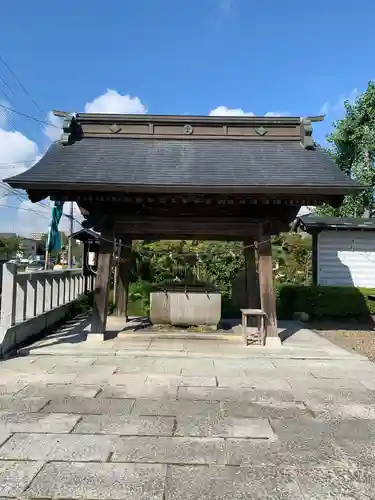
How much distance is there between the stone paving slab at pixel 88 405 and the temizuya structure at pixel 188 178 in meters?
3.60

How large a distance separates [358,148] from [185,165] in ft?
47.2

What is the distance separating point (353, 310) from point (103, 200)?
8.16m

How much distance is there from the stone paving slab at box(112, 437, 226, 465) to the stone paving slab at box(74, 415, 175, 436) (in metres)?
0.17

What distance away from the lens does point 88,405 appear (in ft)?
15.0

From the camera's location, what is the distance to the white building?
13453mm

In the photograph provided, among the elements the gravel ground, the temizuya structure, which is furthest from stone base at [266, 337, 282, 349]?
the gravel ground

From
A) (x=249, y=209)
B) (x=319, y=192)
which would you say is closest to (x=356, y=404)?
(x=319, y=192)

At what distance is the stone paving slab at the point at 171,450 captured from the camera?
3.28 metres

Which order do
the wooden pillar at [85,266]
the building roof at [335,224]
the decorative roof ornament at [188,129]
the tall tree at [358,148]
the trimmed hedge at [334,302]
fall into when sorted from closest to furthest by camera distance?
the decorative roof ornament at [188,129] < the trimmed hedge at [334,302] < the building roof at [335,224] < the wooden pillar at [85,266] < the tall tree at [358,148]

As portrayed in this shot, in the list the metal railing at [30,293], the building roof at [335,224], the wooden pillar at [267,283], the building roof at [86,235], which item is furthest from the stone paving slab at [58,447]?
the building roof at [86,235]

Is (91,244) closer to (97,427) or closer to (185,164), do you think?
(185,164)

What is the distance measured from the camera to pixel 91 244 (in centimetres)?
1672

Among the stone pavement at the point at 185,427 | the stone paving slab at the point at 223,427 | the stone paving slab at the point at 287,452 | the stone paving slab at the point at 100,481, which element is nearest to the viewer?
the stone paving slab at the point at 100,481

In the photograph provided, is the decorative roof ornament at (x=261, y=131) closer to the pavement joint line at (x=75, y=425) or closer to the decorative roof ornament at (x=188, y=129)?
the decorative roof ornament at (x=188, y=129)
